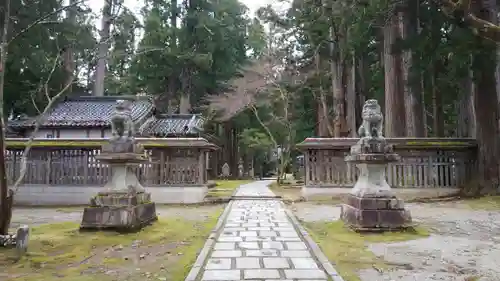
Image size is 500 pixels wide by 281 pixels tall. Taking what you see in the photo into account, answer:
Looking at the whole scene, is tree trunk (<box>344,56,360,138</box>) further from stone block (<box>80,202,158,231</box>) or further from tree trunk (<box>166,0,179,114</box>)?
stone block (<box>80,202,158,231</box>)

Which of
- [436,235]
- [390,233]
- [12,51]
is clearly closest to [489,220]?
[436,235]

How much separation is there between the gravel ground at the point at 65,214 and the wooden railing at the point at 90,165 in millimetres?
1285

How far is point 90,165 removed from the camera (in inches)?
516

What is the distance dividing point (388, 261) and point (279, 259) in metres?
1.44

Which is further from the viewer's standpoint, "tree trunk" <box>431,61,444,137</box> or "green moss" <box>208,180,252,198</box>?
"green moss" <box>208,180,252,198</box>

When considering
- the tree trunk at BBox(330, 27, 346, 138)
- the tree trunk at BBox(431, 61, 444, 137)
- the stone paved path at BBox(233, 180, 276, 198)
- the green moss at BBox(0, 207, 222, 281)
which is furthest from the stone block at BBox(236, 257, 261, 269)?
the tree trunk at BBox(330, 27, 346, 138)

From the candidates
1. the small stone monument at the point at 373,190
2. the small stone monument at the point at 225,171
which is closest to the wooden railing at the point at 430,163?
the small stone monument at the point at 373,190

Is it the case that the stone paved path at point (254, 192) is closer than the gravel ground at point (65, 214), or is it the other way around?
the gravel ground at point (65, 214)

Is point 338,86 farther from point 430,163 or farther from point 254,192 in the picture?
point 430,163

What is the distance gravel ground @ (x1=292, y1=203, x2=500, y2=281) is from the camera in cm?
443

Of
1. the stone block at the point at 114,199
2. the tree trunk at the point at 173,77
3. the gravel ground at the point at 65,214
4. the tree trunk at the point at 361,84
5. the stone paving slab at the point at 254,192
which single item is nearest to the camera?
the stone block at the point at 114,199

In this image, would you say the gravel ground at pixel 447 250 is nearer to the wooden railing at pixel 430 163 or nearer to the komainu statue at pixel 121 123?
the wooden railing at pixel 430 163

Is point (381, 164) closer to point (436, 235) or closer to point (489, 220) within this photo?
point (436, 235)

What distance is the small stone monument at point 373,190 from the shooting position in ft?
23.1
